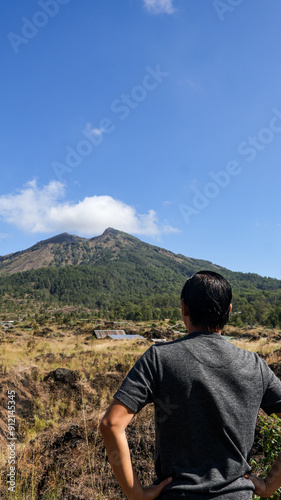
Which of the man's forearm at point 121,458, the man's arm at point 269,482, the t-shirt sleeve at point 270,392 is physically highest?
the t-shirt sleeve at point 270,392

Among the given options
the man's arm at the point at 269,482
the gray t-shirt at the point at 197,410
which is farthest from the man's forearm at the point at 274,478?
the gray t-shirt at the point at 197,410

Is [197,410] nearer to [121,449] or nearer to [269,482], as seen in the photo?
[121,449]

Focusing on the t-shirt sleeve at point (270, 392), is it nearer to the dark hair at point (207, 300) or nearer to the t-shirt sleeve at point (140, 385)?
the dark hair at point (207, 300)

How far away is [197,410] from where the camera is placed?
132 cm

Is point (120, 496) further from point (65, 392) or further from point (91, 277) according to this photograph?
point (91, 277)

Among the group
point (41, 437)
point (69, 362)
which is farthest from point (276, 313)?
point (41, 437)

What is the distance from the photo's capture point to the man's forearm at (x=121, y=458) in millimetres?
1289

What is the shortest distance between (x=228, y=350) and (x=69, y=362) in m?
16.2

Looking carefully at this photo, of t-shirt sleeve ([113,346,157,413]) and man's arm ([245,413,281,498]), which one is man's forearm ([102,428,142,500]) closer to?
t-shirt sleeve ([113,346,157,413])

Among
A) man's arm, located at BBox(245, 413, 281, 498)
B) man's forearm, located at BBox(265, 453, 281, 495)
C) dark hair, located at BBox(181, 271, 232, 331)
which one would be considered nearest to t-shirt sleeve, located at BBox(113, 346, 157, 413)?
dark hair, located at BBox(181, 271, 232, 331)

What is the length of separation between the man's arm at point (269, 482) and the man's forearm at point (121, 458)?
600mm

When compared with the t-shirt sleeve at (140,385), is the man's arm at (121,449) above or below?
below

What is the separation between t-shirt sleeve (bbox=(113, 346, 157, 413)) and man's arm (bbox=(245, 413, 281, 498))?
2.36 ft

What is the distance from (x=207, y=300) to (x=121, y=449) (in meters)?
0.77
